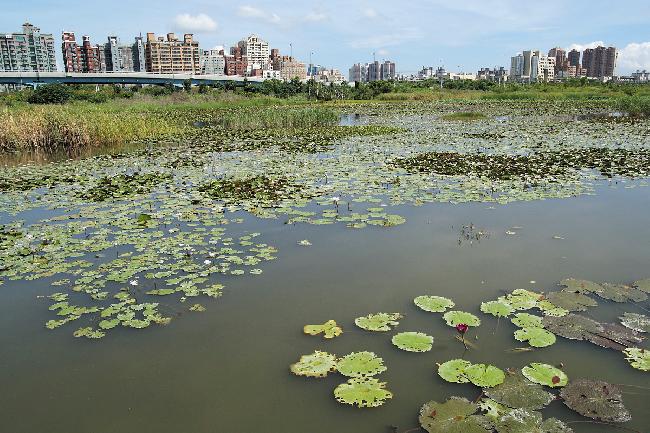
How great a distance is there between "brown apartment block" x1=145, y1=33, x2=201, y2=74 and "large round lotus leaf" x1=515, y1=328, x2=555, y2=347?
121 meters

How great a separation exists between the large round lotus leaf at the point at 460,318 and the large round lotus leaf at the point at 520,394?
72 centimetres

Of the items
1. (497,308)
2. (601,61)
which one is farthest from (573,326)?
(601,61)

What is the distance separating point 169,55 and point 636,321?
4905 inches

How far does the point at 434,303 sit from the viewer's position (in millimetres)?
4008

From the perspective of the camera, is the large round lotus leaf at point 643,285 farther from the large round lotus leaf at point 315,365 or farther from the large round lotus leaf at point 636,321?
the large round lotus leaf at point 315,365

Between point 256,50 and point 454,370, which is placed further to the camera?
point 256,50

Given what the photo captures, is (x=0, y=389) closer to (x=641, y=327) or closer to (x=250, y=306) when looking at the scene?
(x=250, y=306)

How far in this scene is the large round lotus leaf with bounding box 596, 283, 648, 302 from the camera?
4.02 meters

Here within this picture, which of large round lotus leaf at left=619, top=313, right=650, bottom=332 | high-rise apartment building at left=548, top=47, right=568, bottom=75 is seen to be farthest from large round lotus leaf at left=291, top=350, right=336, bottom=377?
high-rise apartment building at left=548, top=47, right=568, bottom=75

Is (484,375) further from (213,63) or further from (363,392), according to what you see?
(213,63)

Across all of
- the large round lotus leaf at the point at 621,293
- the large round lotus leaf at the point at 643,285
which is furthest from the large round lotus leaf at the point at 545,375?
the large round lotus leaf at the point at 643,285

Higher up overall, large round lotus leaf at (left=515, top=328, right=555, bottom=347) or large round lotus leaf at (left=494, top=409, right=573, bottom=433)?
large round lotus leaf at (left=515, top=328, right=555, bottom=347)

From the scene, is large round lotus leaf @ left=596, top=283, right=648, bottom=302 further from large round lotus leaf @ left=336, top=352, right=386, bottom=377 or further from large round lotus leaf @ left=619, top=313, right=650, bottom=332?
large round lotus leaf @ left=336, top=352, right=386, bottom=377

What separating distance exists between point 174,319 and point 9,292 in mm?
1949
